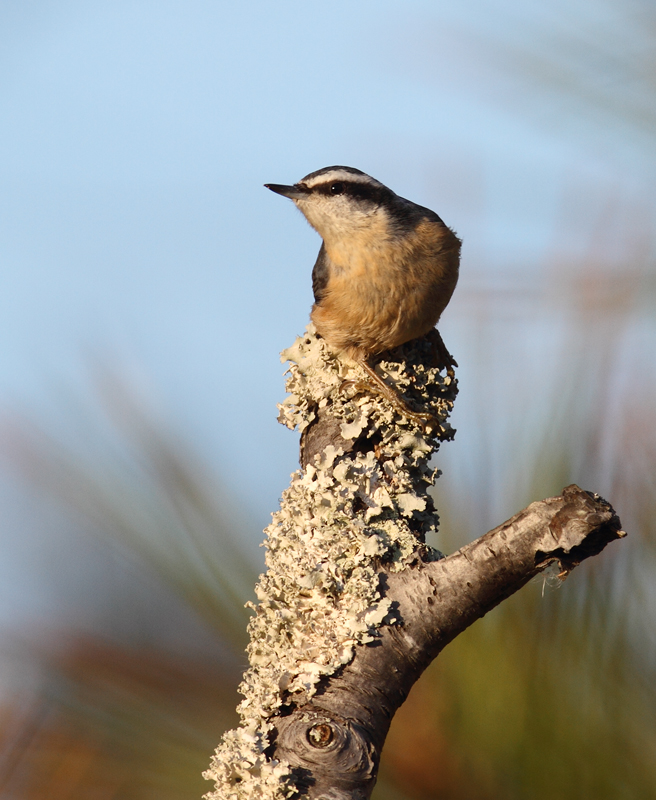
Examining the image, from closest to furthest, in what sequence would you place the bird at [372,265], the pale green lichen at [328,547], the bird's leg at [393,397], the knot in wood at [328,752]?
the knot in wood at [328,752] < the pale green lichen at [328,547] < the bird's leg at [393,397] < the bird at [372,265]

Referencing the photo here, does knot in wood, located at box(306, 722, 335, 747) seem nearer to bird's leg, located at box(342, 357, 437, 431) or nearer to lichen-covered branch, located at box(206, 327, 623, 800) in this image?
lichen-covered branch, located at box(206, 327, 623, 800)

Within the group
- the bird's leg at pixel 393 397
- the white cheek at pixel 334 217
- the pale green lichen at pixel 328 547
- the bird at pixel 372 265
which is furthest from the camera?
the white cheek at pixel 334 217

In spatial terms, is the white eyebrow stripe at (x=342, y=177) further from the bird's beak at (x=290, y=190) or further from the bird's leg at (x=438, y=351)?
the bird's leg at (x=438, y=351)

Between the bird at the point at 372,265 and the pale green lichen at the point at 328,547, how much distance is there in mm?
106

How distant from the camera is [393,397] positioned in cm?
224

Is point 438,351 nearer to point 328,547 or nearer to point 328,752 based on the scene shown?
point 328,547

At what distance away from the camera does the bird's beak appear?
2.90 m

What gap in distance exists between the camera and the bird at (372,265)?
2.46 meters

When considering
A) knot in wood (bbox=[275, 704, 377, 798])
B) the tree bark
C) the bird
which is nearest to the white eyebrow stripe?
the bird

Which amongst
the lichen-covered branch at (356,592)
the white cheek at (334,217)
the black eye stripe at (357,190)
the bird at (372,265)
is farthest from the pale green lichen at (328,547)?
the black eye stripe at (357,190)

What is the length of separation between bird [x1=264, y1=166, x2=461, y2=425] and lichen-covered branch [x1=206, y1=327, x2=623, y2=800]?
9.1 inches

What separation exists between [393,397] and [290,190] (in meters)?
1.06

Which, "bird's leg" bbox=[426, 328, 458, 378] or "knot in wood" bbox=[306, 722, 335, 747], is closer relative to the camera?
"knot in wood" bbox=[306, 722, 335, 747]

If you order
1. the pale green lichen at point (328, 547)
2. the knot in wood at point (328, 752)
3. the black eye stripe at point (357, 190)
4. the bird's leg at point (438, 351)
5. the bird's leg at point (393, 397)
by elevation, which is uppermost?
the black eye stripe at point (357, 190)
